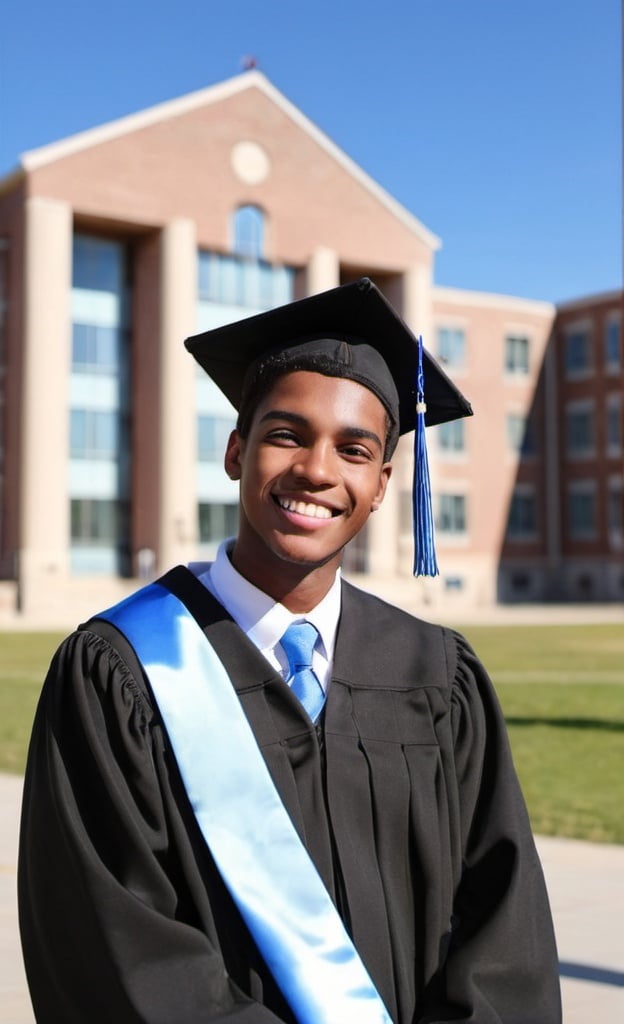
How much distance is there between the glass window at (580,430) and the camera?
5047cm

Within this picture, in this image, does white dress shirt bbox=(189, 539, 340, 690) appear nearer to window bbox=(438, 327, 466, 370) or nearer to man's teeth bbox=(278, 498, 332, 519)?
man's teeth bbox=(278, 498, 332, 519)

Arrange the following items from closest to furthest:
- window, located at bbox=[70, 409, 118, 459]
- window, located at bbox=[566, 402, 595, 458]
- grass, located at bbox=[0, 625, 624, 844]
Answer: grass, located at bbox=[0, 625, 624, 844], window, located at bbox=[70, 409, 118, 459], window, located at bbox=[566, 402, 595, 458]

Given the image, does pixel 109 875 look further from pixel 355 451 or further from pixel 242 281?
pixel 242 281

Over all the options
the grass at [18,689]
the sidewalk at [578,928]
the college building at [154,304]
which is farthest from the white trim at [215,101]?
the sidewalk at [578,928]

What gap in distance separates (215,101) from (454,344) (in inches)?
543

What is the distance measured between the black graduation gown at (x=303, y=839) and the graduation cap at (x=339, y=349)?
46 centimetres

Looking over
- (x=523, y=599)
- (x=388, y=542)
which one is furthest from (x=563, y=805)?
(x=523, y=599)

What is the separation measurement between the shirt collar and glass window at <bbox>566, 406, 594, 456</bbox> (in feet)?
162

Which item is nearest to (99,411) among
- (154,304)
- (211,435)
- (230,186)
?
(211,435)

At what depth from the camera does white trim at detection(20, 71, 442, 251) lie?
3734 centimetres

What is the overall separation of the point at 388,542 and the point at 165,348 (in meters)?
10.6

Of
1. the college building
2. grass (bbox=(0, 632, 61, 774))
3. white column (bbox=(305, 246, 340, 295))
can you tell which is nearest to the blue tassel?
grass (bbox=(0, 632, 61, 774))

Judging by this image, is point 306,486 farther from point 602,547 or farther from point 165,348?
point 602,547

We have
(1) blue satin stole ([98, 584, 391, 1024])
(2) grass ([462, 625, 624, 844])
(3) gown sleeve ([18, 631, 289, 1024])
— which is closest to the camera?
(3) gown sleeve ([18, 631, 289, 1024])
